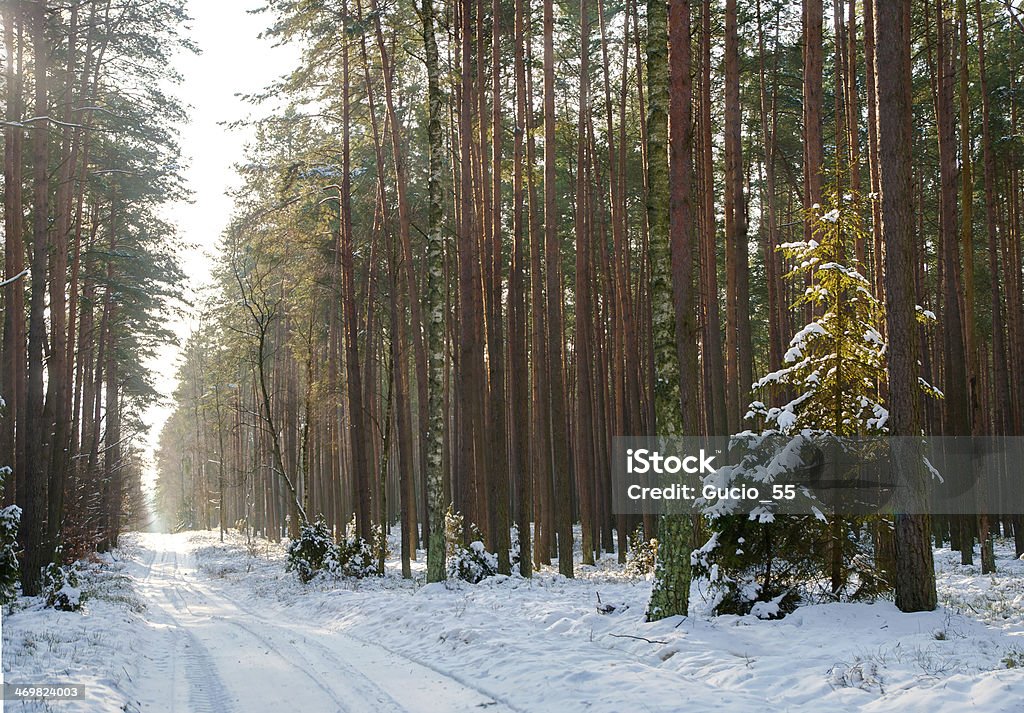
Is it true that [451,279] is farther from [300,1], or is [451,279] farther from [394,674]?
[394,674]

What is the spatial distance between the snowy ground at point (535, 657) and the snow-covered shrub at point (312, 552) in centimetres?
630

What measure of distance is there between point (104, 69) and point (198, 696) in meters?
18.2

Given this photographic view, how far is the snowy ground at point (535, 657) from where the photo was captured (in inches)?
257

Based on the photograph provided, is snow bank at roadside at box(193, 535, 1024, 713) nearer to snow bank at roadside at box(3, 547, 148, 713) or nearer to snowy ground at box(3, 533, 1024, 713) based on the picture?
snowy ground at box(3, 533, 1024, 713)

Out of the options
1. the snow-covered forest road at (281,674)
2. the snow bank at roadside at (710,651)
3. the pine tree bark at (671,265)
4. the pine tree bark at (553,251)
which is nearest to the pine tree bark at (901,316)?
the snow bank at roadside at (710,651)

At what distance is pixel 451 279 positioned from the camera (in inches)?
1067

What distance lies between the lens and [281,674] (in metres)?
8.80

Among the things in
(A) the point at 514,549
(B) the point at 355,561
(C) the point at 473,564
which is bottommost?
(A) the point at 514,549

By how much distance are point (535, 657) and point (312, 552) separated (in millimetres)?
14133

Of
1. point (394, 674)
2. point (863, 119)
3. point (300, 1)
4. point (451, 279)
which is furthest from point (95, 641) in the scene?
point (863, 119)

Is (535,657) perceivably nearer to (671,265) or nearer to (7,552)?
(671,265)

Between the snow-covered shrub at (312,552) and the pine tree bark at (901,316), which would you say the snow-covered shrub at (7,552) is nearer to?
the snow-covered shrub at (312,552)
